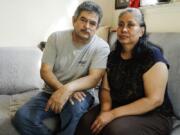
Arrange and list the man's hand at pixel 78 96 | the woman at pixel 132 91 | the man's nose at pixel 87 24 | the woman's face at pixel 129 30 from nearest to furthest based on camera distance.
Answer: the woman at pixel 132 91 → the woman's face at pixel 129 30 → the man's hand at pixel 78 96 → the man's nose at pixel 87 24

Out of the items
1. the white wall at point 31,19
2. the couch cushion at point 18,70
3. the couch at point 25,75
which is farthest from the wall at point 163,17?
the couch cushion at point 18,70

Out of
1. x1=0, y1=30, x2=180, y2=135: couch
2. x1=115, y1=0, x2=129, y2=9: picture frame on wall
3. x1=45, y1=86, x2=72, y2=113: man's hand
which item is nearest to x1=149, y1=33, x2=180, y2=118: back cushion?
x1=0, y1=30, x2=180, y2=135: couch

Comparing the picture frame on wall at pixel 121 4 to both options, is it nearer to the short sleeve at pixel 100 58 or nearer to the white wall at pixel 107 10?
the white wall at pixel 107 10

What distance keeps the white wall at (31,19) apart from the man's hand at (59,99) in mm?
1126

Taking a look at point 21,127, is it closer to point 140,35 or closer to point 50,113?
point 50,113

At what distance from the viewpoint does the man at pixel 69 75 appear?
1791 mm

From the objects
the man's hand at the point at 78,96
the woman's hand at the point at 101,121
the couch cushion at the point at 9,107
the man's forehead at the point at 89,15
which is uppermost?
the man's forehead at the point at 89,15

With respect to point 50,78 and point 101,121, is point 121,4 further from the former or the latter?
point 101,121

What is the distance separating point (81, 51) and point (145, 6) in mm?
937

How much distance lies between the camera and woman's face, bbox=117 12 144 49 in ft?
5.81

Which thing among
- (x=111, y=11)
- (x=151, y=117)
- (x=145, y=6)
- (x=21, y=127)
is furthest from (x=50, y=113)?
(x=111, y=11)

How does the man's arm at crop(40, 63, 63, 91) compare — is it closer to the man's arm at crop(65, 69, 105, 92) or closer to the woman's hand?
the man's arm at crop(65, 69, 105, 92)

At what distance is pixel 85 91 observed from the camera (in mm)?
2025

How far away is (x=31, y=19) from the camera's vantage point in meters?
2.81
